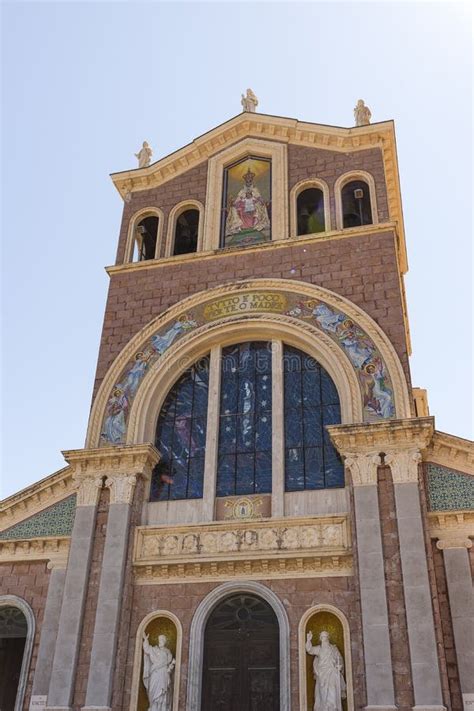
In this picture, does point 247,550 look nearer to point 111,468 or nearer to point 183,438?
point 183,438

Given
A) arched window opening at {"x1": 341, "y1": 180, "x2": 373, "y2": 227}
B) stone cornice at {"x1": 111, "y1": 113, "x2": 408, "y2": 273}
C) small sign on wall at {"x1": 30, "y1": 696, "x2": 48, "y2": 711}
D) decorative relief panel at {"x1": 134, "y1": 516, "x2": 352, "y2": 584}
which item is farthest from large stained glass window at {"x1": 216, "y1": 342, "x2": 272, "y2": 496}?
stone cornice at {"x1": 111, "y1": 113, "x2": 408, "y2": 273}

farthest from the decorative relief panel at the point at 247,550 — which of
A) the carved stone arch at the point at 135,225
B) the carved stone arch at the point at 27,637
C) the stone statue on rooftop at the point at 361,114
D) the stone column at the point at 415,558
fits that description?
the stone statue on rooftop at the point at 361,114

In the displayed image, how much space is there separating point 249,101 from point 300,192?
15.6 feet

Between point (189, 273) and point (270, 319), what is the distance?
336 centimetres

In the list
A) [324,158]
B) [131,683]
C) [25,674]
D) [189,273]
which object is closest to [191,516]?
[131,683]

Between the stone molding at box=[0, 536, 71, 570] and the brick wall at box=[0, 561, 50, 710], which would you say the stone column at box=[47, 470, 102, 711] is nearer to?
the stone molding at box=[0, 536, 71, 570]

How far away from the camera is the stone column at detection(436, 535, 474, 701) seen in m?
14.7

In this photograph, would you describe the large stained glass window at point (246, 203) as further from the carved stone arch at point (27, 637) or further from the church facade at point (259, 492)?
the carved stone arch at point (27, 637)

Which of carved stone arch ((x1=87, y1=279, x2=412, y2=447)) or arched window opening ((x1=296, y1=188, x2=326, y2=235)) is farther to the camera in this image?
arched window opening ((x1=296, y1=188, x2=326, y2=235))

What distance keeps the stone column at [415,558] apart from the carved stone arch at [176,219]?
30.0ft

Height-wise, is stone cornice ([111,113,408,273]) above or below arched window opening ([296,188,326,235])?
above

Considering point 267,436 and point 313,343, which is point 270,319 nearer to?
point 313,343

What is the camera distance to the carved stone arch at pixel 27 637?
17.1 m

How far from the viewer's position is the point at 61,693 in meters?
16.2
